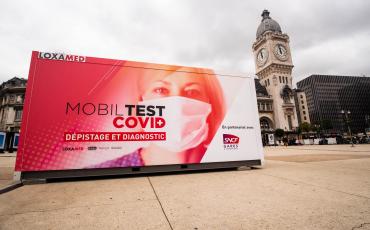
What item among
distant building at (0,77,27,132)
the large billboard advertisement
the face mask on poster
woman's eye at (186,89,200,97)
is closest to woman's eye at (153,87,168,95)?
the large billboard advertisement

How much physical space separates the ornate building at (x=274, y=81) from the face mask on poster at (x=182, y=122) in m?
56.6

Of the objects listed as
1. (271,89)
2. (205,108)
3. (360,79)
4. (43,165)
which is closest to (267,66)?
(271,89)

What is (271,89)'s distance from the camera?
2499 inches

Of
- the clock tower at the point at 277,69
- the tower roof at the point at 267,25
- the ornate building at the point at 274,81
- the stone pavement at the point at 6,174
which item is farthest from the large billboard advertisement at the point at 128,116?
the tower roof at the point at 267,25

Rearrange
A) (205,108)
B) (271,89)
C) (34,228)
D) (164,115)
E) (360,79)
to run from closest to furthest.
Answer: (34,228)
(164,115)
(205,108)
(271,89)
(360,79)

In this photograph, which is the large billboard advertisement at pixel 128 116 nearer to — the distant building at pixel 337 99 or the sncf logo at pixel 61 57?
the sncf logo at pixel 61 57

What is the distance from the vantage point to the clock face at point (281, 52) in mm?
64338

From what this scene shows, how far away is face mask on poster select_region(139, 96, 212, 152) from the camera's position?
6250 mm

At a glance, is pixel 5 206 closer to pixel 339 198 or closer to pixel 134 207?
pixel 134 207

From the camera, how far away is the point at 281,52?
2581 inches

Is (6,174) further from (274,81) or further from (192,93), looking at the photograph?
(274,81)

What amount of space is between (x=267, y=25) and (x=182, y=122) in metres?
77.6

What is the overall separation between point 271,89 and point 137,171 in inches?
Answer: 2605

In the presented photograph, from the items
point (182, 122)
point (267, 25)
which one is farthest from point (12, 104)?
point (267, 25)
